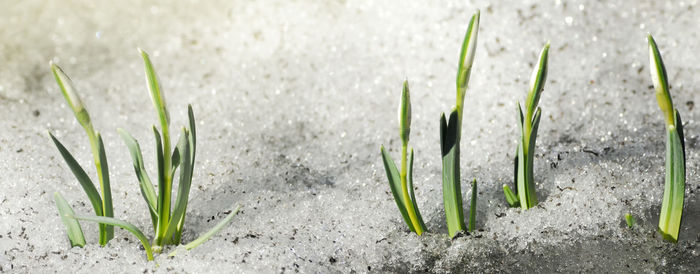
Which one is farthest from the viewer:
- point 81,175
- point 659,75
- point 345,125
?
point 345,125

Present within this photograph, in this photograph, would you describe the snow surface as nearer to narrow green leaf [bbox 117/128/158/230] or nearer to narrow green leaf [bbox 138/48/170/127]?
narrow green leaf [bbox 117/128/158/230]

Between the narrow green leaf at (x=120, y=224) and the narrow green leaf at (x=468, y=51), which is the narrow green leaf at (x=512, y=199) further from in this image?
the narrow green leaf at (x=120, y=224)

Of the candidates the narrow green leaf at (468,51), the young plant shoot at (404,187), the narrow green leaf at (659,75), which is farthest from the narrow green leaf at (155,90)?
the narrow green leaf at (659,75)

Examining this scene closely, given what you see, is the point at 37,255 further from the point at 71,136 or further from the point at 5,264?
the point at 71,136

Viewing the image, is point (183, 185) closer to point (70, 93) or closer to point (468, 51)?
point (70, 93)

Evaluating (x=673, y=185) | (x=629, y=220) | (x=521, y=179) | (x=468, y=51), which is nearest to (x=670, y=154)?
(x=673, y=185)

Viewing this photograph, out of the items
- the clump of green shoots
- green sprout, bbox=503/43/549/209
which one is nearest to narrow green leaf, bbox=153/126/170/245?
the clump of green shoots
